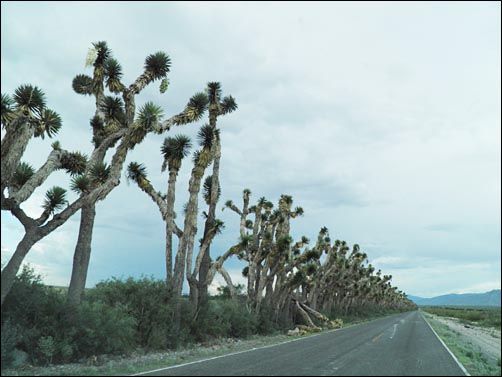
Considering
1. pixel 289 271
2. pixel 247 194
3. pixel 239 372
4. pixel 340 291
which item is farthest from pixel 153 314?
pixel 340 291

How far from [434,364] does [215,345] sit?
33.9ft

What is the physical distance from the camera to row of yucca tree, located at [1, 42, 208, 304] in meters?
11.9

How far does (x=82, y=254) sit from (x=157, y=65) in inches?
341

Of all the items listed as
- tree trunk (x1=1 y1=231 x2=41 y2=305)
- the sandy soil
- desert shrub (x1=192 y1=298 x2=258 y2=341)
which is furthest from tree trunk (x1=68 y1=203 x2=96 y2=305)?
the sandy soil

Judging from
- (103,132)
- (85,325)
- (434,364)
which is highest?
(103,132)

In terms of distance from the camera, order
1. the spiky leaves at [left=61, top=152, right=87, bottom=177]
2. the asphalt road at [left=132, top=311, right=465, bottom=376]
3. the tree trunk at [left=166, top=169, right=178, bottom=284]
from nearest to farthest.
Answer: the asphalt road at [left=132, top=311, right=465, bottom=376] → the spiky leaves at [left=61, top=152, right=87, bottom=177] → the tree trunk at [left=166, top=169, right=178, bottom=284]

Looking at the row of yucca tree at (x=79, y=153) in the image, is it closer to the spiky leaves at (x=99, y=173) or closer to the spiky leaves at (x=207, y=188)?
the spiky leaves at (x=99, y=173)

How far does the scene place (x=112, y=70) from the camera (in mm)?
18344

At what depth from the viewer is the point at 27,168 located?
1314 centimetres

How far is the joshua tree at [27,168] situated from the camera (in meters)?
11.7

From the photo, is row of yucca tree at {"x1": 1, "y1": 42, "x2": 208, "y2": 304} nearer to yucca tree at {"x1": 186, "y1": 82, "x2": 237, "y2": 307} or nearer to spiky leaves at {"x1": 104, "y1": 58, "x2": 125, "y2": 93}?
spiky leaves at {"x1": 104, "y1": 58, "x2": 125, "y2": 93}

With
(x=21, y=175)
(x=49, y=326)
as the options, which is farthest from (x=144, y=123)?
(x=49, y=326)

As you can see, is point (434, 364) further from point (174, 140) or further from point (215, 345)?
point (174, 140)

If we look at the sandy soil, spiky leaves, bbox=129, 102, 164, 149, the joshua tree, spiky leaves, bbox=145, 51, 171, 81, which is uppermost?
spiky leaves, bbox=145, 51, 171, 81
